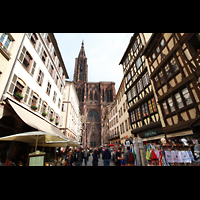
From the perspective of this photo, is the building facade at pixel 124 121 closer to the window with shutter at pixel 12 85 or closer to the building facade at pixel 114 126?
the building facade at pixel 114 126

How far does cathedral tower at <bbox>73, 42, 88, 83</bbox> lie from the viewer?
5967cm

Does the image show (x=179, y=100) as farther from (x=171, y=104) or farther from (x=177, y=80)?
(x=177, y=80)

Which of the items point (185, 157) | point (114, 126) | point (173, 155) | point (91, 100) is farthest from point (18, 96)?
point (91, 100)

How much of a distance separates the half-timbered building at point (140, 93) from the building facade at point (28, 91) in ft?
28.7

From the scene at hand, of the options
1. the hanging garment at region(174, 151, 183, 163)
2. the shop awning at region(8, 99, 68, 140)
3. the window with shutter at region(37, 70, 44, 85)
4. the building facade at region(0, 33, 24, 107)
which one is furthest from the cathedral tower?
the hanging garment at region(174, 151, 183, 163)

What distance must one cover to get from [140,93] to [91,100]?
42.9m

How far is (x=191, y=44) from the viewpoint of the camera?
6594 millimetres

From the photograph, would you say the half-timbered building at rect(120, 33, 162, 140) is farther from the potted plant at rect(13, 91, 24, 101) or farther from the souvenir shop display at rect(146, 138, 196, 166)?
the potted plant at rect(13, 91, 24, 101)

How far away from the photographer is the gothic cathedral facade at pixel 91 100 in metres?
→ 46.9

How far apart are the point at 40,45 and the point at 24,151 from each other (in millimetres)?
8989

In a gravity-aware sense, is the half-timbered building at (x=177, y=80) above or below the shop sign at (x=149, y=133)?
above

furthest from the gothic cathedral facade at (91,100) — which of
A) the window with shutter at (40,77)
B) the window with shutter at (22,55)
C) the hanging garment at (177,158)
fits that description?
the hanging garment at (177,158)
